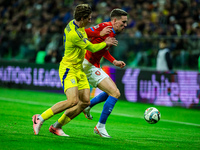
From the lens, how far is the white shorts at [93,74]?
7.49m

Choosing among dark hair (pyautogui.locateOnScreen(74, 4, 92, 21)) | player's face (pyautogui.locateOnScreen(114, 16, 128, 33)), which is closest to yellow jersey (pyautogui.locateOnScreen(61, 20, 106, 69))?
dark hair (pyautogui.locateOnScreen(74, 4, 92, 21))

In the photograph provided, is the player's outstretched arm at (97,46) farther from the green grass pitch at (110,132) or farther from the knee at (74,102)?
the green grass pitch at (110,132)

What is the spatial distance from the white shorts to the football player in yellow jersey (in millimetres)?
624

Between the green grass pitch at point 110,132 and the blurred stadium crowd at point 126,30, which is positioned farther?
the blurred stadium crowd at point 126,30

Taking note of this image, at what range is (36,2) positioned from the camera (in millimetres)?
22797

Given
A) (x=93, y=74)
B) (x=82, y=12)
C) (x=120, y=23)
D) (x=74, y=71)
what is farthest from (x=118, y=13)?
(x=74, y=71)

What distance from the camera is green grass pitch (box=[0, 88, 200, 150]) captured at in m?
6.02

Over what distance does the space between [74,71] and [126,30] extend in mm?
10389

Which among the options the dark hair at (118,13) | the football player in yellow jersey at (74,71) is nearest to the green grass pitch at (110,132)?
the football player in yellow jersey at (74,71)

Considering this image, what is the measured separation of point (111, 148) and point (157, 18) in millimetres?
11212

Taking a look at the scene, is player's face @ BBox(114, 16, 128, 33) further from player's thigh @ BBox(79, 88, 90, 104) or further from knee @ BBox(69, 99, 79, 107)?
knee @ BBox(69, 99, 79, 107)

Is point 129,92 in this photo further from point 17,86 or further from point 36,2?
point 36,2

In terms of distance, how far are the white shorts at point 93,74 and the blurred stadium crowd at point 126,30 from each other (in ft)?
22.2

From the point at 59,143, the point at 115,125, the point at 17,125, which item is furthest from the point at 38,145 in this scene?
the point at 115,125
